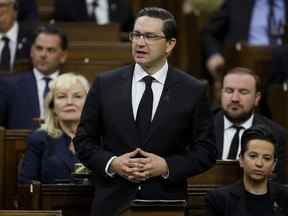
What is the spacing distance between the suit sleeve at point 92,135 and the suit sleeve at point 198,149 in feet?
0.96

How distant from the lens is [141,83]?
16.6ft

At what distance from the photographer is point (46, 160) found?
5.88m

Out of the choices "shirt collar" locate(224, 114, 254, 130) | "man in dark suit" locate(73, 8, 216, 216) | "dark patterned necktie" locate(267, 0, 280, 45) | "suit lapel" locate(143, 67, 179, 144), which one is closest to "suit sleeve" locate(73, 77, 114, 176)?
"man in dark suit" locate(73, 8, 216, 216)

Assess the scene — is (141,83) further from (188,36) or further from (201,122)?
(188,36)

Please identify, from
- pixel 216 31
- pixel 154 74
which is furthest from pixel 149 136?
pixel 216 31

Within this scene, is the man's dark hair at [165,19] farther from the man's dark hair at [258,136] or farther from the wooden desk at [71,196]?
the wooden desk at [71,196]

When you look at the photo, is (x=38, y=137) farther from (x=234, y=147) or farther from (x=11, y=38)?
(x=11, y=38)

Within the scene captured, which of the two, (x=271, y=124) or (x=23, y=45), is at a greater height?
(x=23, y=45)

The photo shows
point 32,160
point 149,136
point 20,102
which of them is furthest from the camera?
point 20,102

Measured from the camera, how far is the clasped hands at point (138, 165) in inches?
190

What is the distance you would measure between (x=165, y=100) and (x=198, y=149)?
0.26 metres

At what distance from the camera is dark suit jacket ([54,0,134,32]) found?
8945mm

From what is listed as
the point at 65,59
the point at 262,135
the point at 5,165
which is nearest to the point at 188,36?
the point at 65,59

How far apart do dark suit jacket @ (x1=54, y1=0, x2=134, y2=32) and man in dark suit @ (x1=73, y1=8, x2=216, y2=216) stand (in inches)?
155
